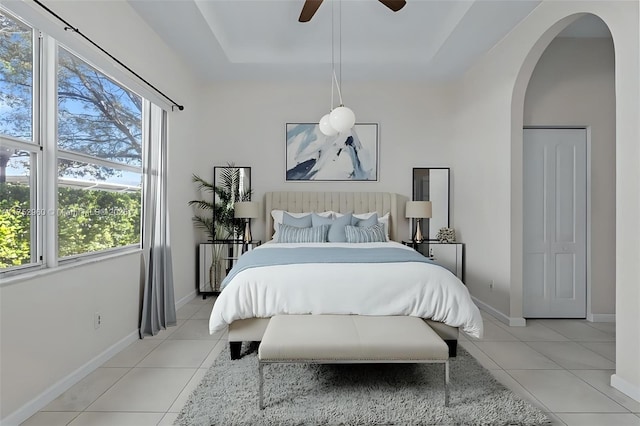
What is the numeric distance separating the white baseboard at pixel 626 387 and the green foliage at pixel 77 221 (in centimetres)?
373

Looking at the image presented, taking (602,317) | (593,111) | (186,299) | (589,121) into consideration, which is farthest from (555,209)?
(186,299)

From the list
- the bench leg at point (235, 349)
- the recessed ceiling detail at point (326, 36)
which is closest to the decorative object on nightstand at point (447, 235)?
the recessed ceiling detail at point (326, 36)

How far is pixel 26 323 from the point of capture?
2.15m

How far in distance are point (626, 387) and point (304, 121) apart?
4381mm

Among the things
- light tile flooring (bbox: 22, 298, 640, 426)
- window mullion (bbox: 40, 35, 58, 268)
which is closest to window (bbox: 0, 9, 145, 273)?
window mullion (bbox: 40, 35, 58, 268)

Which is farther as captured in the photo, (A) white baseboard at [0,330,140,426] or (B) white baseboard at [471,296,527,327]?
(B) white baseboard at [471,296,527,327]

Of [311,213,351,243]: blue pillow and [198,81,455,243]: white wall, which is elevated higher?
[198,81,455,243]: white wall

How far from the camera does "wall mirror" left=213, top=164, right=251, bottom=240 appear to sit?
525 cm

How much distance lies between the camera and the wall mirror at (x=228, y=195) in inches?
207

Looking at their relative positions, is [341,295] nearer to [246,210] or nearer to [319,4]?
[319,4]

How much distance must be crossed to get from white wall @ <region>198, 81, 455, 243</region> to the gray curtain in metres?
1.59

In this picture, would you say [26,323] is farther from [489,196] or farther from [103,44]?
[489,196]

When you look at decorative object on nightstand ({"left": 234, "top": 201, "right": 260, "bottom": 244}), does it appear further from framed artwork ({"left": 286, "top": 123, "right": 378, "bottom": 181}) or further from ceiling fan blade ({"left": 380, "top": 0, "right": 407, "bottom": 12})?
ceiling fan blade ({"left": 380, "top": 0, "right": 407, "bottom": 12})

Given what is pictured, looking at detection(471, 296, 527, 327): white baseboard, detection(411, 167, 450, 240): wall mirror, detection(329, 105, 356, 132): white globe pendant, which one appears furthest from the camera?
detection(411, 167, 450, 240): wall mirror
